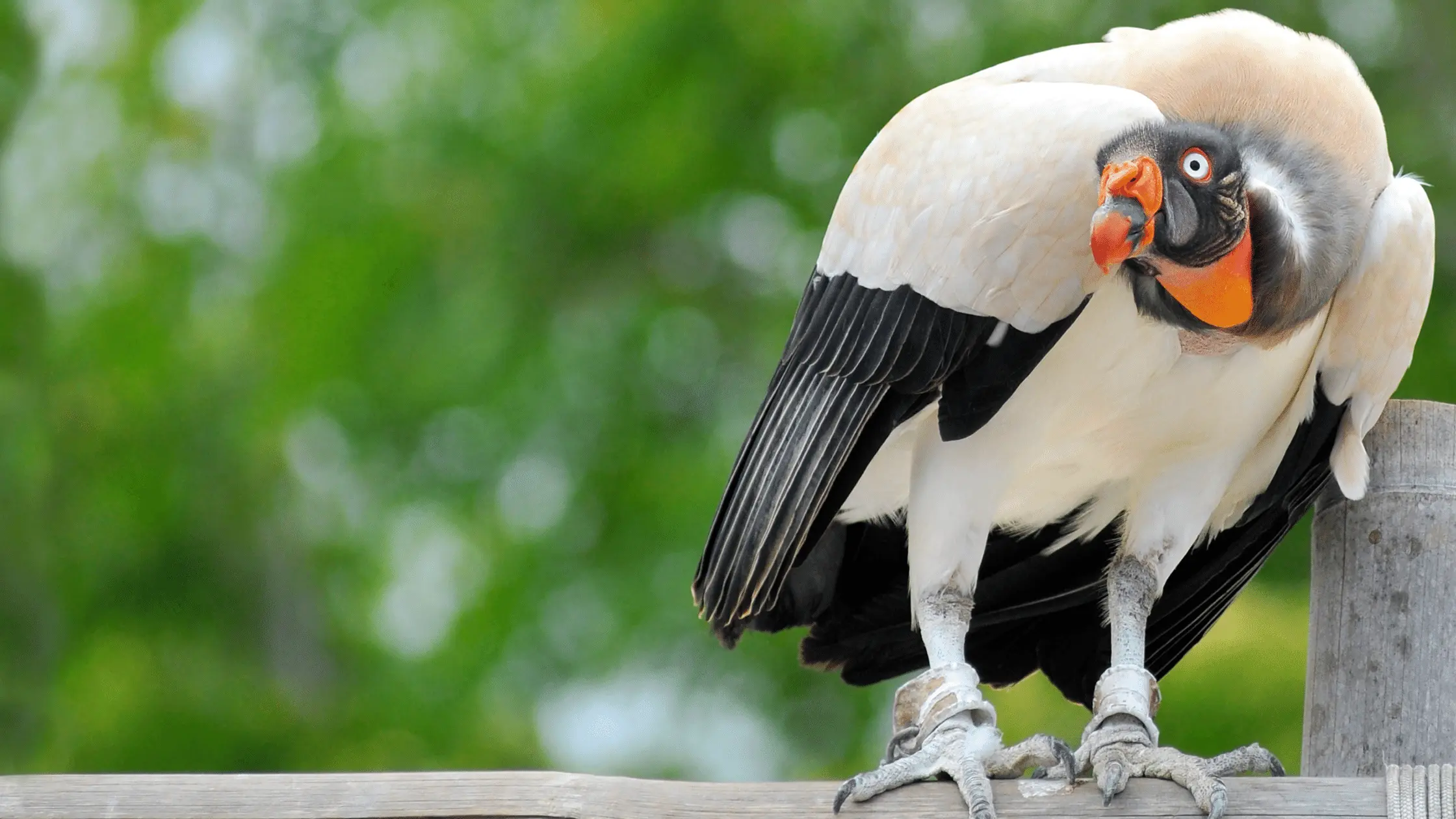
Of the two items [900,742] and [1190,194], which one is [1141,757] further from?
[1190,194]

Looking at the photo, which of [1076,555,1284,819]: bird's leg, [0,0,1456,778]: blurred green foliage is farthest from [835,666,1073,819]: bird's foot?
[0,0,1456,778]: blurred green foliage

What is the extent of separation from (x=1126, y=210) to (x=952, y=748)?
3.10 ft

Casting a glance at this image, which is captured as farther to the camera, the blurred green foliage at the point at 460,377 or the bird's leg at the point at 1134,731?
the blurred green foliage at the point at 460,377

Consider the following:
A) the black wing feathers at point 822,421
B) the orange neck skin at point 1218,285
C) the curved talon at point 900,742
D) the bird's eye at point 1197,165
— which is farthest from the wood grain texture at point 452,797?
the bird's eye at point 1197,165

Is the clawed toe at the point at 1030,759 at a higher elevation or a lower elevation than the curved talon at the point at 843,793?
higher

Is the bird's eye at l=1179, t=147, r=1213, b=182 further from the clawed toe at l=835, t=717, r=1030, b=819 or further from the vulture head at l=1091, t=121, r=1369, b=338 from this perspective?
the clawed toe at l=835, t=717, r=1030, b=819

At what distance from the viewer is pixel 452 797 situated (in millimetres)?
2436

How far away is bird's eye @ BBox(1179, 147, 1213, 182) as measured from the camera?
2.73m

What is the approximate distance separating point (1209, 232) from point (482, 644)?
501 cm

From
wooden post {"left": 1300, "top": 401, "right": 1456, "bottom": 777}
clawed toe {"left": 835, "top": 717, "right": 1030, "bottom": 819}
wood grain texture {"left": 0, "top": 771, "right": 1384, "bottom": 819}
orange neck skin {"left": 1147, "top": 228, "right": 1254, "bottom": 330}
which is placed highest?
orange neck skin {"left": 1147, "top": 228, "right": 1254, "bottom": 330}

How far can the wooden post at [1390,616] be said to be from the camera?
2891 millimetres

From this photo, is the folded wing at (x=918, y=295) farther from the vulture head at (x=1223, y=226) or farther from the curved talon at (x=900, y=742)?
the curved talon at (x=900, y=742)

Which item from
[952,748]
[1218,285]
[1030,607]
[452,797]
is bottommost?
[452,797]

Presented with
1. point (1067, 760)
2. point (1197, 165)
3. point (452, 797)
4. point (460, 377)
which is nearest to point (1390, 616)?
point (1067, 760)
